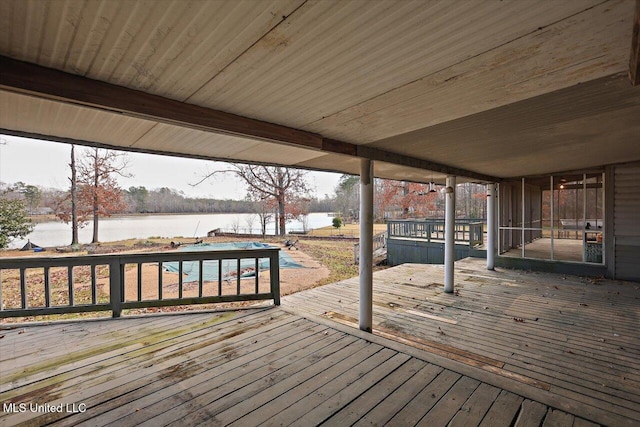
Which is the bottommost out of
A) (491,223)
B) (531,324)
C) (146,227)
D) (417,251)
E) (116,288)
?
(531,324)

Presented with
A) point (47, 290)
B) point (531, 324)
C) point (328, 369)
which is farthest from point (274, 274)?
point (531, 324)

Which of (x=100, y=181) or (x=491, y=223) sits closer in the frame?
(x=491, y=223)

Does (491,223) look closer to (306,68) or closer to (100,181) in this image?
(306,68)

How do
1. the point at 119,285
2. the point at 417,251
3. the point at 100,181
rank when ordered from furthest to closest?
the point at 100,181, the point at 417,251, the point at 119,285

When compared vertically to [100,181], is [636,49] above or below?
below

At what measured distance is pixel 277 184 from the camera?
19.7 metres

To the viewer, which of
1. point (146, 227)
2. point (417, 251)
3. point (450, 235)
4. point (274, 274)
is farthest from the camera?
point (146, 227)

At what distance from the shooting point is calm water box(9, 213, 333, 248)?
14.6 meters

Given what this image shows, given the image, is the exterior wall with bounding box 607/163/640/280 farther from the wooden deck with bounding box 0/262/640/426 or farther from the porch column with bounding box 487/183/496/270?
the wooden deck with bounding box 0/262/640/426

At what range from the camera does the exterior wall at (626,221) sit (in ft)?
18.7

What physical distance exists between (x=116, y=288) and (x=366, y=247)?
334 cm

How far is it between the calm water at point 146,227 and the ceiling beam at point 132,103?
1556cm

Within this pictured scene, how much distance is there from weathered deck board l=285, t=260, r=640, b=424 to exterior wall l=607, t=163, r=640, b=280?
1.65 feet

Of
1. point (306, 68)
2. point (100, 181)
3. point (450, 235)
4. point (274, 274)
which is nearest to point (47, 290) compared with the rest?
point (274, 274)
